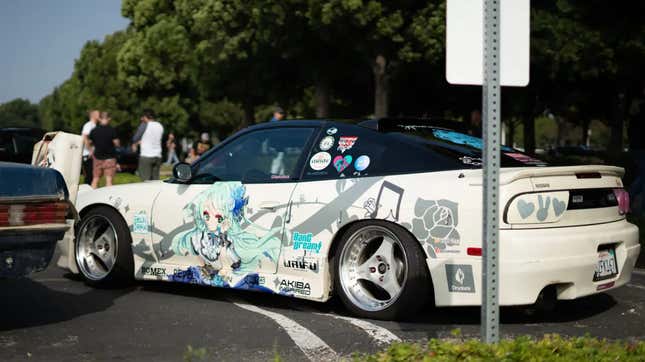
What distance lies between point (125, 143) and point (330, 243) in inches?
2897

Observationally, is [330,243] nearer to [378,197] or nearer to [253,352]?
[378,197]

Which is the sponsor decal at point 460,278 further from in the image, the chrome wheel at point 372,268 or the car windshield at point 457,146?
the car windshield at point 457,146

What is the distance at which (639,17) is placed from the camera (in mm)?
12289

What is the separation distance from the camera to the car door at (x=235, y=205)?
6.90 metres

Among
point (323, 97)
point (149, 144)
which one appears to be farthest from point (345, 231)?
point (323, 97)

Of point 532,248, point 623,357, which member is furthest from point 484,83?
point 532,248

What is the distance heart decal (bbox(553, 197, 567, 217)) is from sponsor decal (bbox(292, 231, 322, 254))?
1632 mm

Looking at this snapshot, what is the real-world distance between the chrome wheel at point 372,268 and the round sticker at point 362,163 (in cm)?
47

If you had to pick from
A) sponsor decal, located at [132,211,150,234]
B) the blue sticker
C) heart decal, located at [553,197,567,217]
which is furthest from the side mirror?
heart decal, located at [553,197,567,217]

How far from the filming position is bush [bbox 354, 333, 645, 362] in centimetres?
425

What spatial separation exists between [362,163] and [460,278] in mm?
1154

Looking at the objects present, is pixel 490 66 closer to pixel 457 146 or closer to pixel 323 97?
pixel 457 146

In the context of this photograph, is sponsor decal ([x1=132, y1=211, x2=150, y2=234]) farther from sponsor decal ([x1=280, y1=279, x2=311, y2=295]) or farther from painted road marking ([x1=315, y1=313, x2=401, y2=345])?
painted road marking ([x1=315, y1=313, x2=401, y2=345])

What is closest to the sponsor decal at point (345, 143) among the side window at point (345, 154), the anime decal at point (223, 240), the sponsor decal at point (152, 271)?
the side window at point (345, 154)
